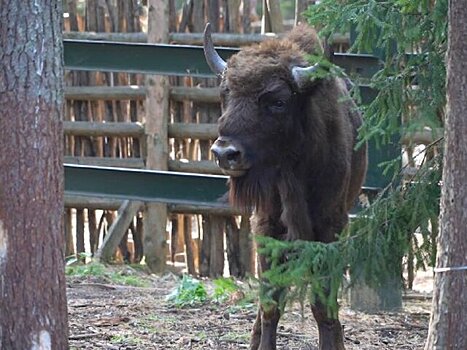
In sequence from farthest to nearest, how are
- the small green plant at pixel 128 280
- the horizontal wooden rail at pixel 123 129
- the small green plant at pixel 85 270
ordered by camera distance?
the horizontal wooden rail at pixel 123 129, the small green plant at pixel 85 270, the small green plant at pixel 128 280

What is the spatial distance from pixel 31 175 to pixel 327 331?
2603mm

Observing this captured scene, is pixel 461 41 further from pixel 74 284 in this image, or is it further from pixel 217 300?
pixel 74 284

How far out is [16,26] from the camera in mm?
5637

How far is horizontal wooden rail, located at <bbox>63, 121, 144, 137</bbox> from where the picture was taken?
12.0m

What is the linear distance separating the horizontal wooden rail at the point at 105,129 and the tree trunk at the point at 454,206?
7008 millimetres

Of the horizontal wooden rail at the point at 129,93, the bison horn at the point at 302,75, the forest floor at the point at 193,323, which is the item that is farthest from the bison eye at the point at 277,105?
the horizontal wooden rail at the point at 129,93

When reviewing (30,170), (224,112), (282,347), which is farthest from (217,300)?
(30,170)

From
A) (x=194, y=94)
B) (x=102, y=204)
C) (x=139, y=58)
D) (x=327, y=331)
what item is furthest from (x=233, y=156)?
(x=102, y=204)

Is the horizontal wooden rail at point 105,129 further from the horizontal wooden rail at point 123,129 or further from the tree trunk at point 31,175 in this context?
the tree trunk at point 31,175

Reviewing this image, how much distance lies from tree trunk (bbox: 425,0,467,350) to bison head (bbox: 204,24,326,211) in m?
1.95

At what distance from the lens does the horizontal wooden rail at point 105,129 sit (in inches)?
474

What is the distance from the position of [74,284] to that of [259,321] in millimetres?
2541

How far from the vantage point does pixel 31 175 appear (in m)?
5.73

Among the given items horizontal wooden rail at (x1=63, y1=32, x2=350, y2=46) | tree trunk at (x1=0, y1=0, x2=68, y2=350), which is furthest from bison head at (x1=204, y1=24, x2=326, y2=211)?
horizontal wooden rail at (x1=63, y1=32, x2=350, y2=46)
